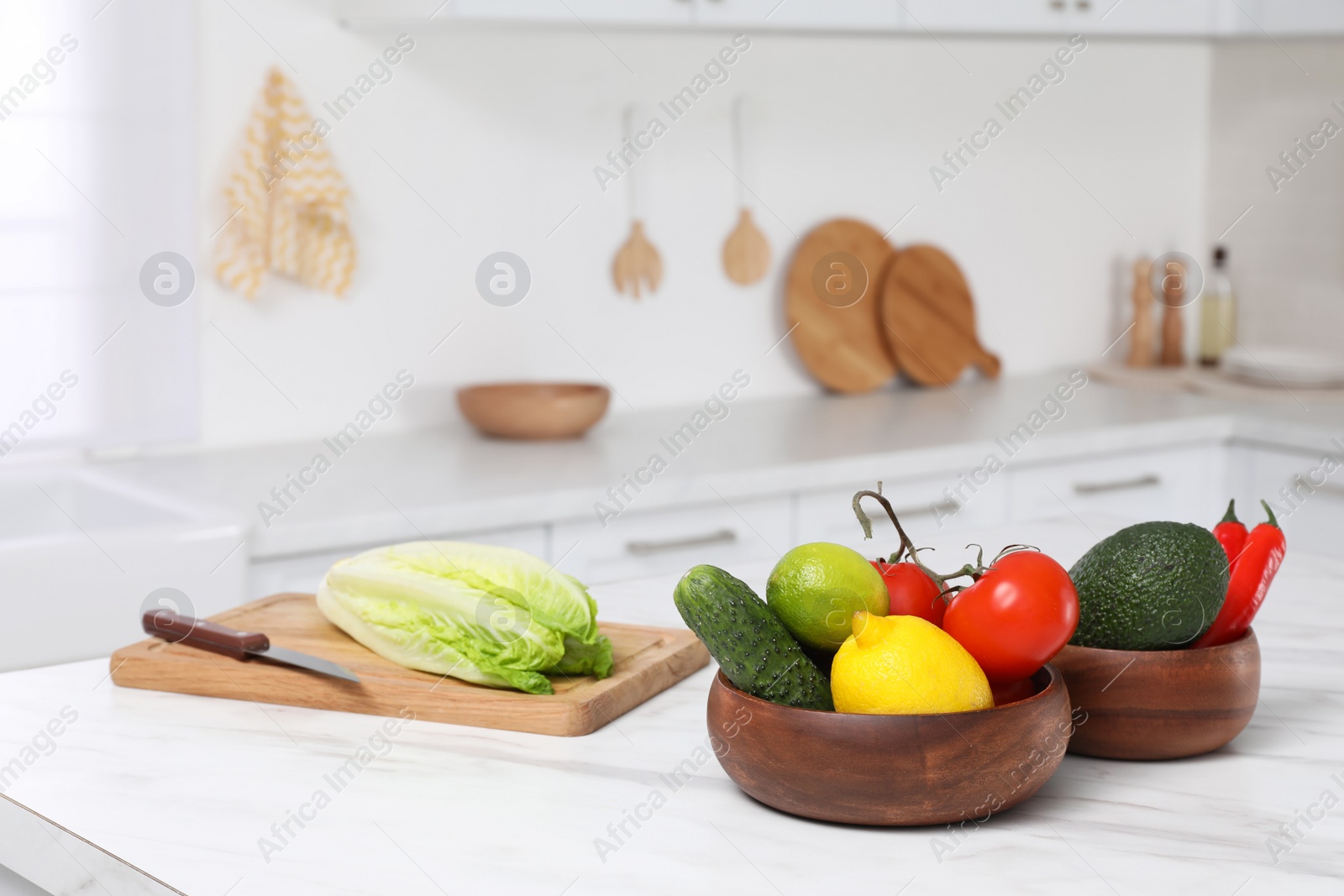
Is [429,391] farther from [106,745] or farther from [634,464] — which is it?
[106,745]

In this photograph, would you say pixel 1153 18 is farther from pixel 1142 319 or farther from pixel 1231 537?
pixel 1231 537

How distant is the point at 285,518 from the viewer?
6.64ft

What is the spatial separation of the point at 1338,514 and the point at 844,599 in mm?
2163

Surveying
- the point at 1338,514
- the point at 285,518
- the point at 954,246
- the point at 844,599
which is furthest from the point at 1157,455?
the point at 844,599

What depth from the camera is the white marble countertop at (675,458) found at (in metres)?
2.11

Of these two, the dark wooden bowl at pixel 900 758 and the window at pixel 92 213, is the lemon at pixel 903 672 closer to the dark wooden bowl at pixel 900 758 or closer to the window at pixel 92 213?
the dark wooden bowl at pixel 900 758

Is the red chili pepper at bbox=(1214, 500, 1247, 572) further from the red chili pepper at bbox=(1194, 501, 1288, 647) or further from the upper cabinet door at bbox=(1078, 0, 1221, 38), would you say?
the upper cabinet door at bbox=(1078, 0, 1221, 38)

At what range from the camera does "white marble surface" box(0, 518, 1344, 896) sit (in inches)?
32.5

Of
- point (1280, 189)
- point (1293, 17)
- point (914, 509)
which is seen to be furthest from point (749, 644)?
point (1280, 189)

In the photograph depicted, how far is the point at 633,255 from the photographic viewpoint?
2.93 m

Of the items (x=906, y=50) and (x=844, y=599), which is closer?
(x=844, y=599)

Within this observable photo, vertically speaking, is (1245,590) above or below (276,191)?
below

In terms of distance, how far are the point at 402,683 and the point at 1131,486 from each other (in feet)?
6.83

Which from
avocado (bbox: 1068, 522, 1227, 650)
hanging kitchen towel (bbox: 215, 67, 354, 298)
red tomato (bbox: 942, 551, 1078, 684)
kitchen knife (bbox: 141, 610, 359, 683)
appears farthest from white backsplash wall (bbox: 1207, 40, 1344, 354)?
kitchen knife (bbox: 141, 610, 359, 683)
